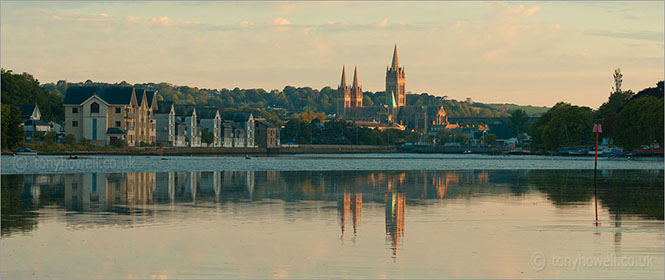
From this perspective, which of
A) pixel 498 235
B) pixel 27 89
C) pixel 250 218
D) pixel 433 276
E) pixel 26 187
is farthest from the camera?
pixel 27 89

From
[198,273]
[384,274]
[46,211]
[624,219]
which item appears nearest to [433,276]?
[384,274]

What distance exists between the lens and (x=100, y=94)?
138500 mm

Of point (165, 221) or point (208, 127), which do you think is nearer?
point (165, 221)

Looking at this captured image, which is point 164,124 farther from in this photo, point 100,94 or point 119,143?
point 119,143

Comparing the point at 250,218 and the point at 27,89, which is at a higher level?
the point at 27,89

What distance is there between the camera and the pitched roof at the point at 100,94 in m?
137

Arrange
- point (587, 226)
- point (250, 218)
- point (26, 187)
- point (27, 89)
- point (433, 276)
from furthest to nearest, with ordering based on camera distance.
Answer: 1. point (27, 89)
2. point (26, 187)
3. point (250, 218)
4. point (587, 226)
5. point (433, 276)

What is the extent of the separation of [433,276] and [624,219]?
12.1m

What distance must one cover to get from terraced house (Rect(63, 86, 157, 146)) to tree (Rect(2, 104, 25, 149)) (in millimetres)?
23731

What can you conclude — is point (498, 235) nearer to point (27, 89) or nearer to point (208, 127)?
point (27, 89)

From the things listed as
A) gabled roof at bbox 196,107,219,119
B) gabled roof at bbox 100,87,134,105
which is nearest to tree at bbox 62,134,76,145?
gabled roof at bbox 100,87,134,105

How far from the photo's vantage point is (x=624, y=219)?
976 inches

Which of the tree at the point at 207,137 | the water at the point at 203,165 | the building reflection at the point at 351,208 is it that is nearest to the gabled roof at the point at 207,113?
the tree at the point at 207,137

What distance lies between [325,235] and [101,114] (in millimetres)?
121847
